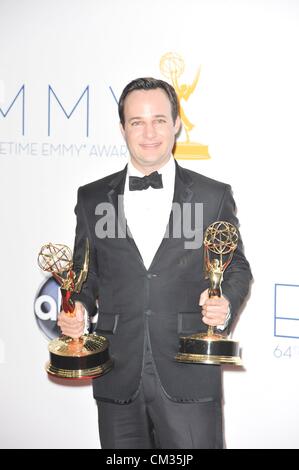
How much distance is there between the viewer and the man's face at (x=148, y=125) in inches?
87.0

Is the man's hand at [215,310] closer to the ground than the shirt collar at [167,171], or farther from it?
closer to the ground

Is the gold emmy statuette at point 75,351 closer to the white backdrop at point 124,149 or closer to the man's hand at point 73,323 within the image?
the man's hand at point 73,323

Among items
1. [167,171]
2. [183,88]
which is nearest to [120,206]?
[167,171]

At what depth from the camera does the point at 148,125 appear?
86.9 inches

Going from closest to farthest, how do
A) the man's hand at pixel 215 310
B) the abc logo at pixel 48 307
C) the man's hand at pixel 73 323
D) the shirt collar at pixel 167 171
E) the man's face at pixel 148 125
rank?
the man's hand at pixel 215 310 < the man's hand at pixel 73 323 < the man's face at pixel 148 125 < the shirt collar at pixel 167 171 < the abc logo at pixel 48 307

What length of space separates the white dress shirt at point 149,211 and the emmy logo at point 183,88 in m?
0.53

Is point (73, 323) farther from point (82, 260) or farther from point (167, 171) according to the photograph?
point (167, 171)

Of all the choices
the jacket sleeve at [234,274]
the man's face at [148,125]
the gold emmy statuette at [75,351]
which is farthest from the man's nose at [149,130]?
the gold emmy statuette at [75,351]

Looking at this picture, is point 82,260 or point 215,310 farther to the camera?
point 82,260

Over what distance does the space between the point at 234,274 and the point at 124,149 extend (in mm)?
1054

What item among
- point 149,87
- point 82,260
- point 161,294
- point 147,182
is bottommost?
point 161,294

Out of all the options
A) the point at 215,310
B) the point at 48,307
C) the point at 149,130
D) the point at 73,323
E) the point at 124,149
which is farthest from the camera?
the point at 48,307

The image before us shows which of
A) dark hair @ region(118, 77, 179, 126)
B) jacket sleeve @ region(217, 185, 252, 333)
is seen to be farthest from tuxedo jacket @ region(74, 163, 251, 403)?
dark hair @ region(118, 77, 179, 126)

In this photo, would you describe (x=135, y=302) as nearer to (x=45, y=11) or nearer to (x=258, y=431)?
(x=258, y=431)
